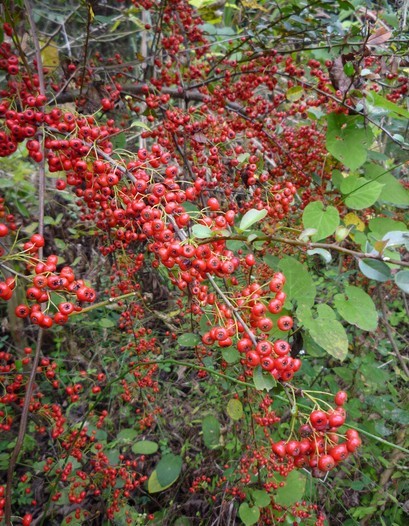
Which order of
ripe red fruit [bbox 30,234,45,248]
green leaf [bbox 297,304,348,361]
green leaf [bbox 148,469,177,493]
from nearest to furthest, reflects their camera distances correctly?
ripe red fruit [bbox 30,234,45,248], green leaf [bbox 297,304,348,361], green leaf [bbox 148,469,177,493]

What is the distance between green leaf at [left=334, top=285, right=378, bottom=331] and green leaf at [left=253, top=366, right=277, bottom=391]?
31.3 inches

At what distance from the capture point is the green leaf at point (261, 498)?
241 cm

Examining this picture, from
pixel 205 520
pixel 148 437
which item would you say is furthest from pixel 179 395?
pixel 205 520

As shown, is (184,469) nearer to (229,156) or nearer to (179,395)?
(179,395)

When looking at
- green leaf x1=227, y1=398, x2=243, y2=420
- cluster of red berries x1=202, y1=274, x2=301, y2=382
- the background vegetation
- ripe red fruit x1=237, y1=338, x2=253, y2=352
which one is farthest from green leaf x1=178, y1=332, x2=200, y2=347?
ripe red fruit x1=237, y1=338, x2=253, y2=352

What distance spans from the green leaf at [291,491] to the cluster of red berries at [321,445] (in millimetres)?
1443

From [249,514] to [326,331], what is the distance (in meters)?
1.33

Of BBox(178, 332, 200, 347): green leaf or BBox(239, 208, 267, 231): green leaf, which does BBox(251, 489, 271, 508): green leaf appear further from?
BBox(239, 208, 267, 231): green leaf

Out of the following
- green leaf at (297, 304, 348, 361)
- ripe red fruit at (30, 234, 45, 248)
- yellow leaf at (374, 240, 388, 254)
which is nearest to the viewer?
yellow leaf at (374, 240, 388, 254)

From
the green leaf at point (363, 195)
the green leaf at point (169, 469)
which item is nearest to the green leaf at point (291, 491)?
the green leaf at point (169, 469)

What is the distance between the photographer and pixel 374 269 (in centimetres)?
130

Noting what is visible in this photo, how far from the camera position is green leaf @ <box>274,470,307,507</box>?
243cm

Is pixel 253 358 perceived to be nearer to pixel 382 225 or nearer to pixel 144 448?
pixel 382 225

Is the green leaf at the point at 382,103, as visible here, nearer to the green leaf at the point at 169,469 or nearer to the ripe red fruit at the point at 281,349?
the ripe red fruit at the point at 281,349
